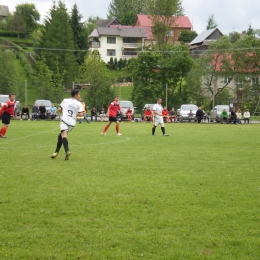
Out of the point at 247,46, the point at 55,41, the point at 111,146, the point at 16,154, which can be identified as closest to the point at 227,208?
the point at 16,154

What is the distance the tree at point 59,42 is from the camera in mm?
67625

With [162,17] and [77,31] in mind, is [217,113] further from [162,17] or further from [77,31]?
[77,31]

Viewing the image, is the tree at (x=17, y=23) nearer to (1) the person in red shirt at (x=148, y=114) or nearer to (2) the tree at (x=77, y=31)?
(2) the tree at (x=77, y=31)

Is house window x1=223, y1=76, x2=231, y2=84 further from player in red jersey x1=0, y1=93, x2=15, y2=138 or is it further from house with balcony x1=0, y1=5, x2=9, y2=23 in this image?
house with balcony x1=0, y1=5, x2=9, y2=23

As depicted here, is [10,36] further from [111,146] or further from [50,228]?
[50,228]

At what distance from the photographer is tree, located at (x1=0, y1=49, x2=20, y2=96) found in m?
46.0

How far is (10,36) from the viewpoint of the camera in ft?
336

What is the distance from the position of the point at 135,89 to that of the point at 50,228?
42686 millimetres

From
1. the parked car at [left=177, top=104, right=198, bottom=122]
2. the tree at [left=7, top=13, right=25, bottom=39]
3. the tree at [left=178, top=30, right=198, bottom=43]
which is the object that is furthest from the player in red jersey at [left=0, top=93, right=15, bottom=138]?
the tree at [left=178, top=30, right=198, bottom=43]

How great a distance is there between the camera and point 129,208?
7.24 m

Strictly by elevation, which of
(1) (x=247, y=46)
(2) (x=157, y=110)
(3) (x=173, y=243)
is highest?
(1) (x=247, y=46)

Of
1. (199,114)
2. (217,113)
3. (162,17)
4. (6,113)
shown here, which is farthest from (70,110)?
(162,17)

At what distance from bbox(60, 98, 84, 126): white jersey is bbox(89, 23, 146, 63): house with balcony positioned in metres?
80.2

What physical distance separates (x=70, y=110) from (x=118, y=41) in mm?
84007
